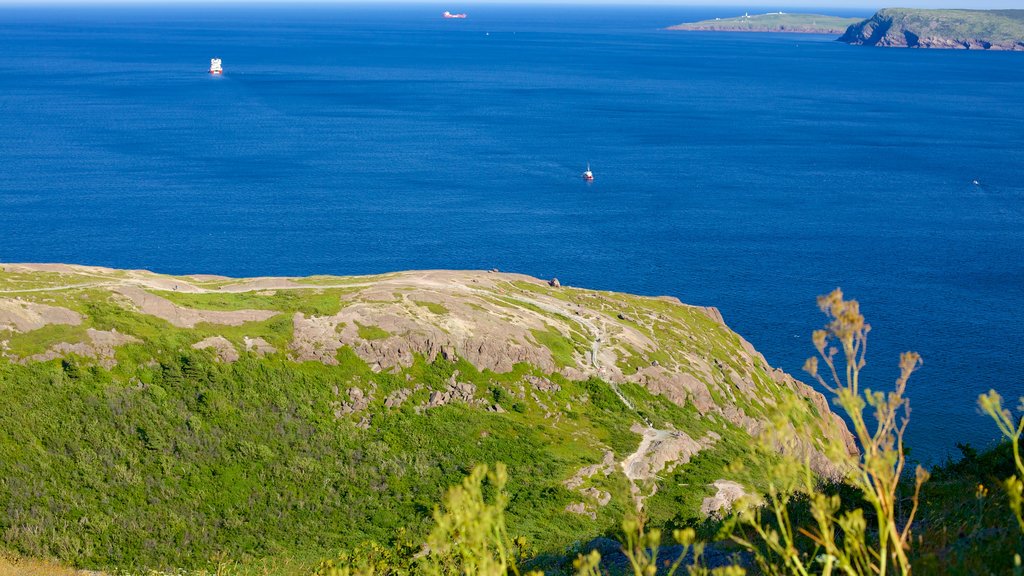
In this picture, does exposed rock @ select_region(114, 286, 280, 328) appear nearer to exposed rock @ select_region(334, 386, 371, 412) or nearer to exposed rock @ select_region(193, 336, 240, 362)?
exposed rock @ select_region(193, 336, 240, 362)

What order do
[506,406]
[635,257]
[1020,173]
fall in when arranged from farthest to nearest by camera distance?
[1020,173] → [635,257] → [506,406]

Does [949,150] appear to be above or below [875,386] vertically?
above

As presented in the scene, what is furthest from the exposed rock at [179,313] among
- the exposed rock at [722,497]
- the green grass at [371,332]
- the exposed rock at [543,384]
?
the exposed rock at [722,497]

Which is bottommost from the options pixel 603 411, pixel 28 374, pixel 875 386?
pixel 875 386

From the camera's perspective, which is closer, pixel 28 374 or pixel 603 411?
pixel 28 374

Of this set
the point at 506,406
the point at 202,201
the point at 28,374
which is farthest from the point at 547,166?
the point at 28,374

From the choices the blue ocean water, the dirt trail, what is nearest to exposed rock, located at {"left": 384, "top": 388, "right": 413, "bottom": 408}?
the dirt trail

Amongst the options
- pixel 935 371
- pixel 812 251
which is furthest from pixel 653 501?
pixel 812 251

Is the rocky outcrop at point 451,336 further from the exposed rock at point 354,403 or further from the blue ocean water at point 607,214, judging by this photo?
the blue ocean water at point 607,214

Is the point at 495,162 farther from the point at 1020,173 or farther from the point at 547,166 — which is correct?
the point at 1020,173

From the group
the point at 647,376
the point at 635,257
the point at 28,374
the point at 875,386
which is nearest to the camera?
the point at 28,374
